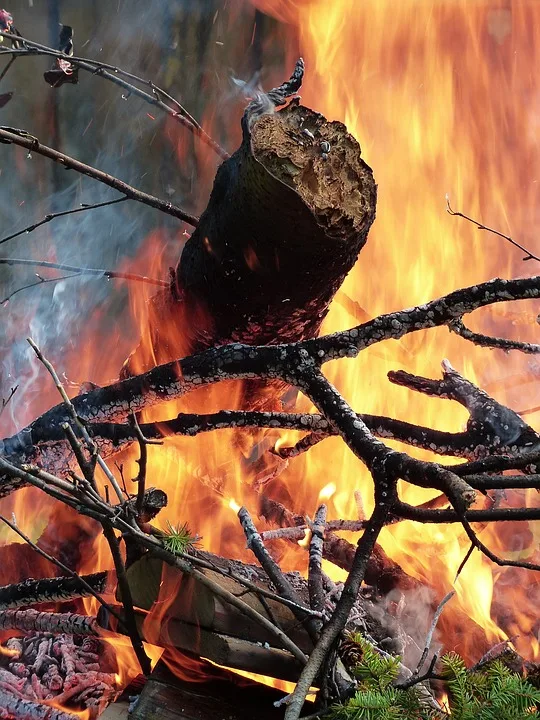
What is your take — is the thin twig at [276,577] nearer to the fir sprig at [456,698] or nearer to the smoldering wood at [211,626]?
the smoldering wood at [211,626]

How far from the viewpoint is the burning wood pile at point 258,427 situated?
3.50ft

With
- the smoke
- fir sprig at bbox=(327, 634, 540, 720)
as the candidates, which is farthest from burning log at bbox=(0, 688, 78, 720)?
the smoke

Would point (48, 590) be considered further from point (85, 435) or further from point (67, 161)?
point (67, 161)

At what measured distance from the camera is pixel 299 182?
131cm

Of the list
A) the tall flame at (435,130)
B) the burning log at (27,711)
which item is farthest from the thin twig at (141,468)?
the tall flame at (435,130)

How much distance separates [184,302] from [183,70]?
1852mm

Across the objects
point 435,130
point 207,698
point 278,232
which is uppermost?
point 435,130

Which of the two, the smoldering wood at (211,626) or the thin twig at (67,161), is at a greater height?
the thin twig at (67,161)

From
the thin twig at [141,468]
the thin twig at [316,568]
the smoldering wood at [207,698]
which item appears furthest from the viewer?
the thin twig at [316,568]

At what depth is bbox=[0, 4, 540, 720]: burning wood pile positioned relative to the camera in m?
1.07

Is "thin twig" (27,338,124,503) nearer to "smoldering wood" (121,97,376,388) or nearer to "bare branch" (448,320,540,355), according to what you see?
"smoldering wood" (121,97,376,388)

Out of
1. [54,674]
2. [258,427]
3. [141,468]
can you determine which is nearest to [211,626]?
[141,468]

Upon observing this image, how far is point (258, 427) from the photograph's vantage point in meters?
1.53

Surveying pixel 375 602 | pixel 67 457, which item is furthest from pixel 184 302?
pixel 375 602
